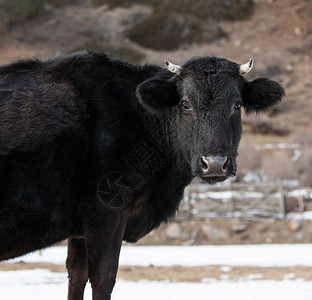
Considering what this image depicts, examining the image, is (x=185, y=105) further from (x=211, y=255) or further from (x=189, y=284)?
(x=211, y=255)

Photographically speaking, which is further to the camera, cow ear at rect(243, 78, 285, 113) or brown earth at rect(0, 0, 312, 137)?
brown earth at rect(0, 0, 312, 137)

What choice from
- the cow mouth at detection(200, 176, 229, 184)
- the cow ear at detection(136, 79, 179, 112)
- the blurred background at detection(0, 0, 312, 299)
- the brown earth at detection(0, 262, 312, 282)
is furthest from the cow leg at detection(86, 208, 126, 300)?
the blurred background at detection(0, 0, 312, 299)

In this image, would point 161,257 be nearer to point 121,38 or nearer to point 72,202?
point 72,202

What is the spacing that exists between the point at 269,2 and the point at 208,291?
151 feet

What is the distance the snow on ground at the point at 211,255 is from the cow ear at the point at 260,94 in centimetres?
601

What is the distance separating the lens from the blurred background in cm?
1611

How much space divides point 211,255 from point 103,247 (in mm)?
8024

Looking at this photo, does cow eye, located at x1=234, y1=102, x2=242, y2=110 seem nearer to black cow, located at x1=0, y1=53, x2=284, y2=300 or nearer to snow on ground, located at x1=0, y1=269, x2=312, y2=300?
black cow, located at x1=0, y1=53, x2=284, y2=300

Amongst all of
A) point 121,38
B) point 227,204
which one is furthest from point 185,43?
point 227,204

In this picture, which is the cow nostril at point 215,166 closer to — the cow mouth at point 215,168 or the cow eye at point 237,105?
the cow mouth at point 215,168

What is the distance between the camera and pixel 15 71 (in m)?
6.21

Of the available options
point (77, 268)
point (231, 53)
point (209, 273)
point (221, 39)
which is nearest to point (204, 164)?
point (77, 268)

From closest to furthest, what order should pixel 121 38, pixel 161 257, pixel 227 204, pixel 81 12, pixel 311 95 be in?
1. pixel 161 257
2. pixel 227 204
3. pixel 311 95
4. pixel 121 38
5. pixel 81 12

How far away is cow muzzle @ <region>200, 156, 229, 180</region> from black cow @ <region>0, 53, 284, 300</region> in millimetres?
14
